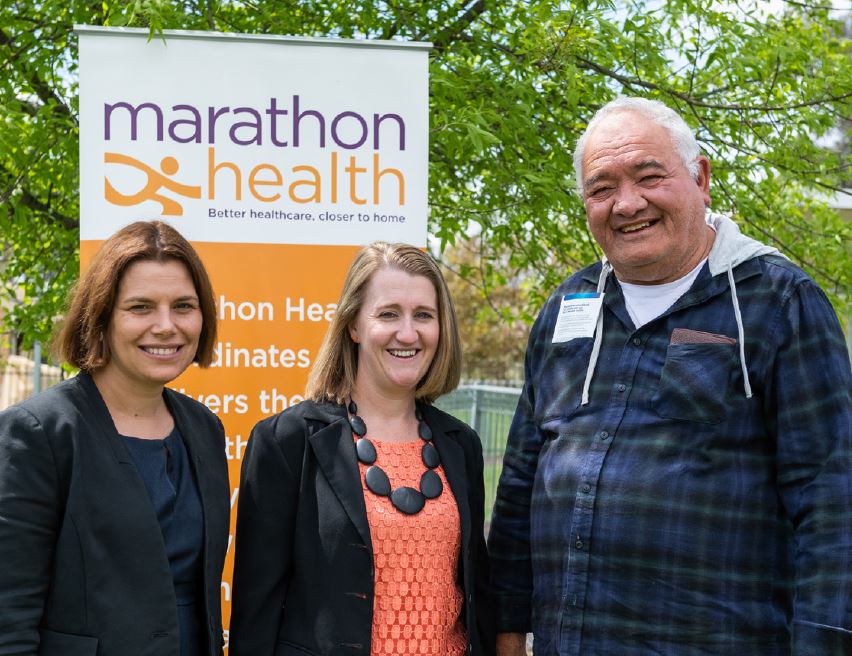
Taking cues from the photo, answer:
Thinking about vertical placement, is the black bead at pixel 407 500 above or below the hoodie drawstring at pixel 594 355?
below

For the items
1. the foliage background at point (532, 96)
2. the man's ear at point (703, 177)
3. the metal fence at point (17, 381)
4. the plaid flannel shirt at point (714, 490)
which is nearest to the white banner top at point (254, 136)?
the foliage background at point (532, 96)

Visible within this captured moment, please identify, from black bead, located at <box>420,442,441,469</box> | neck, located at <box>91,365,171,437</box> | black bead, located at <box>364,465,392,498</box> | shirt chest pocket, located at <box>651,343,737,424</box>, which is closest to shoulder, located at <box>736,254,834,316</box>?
shirt chest pocket, located at <box>651,343,737,424</box>

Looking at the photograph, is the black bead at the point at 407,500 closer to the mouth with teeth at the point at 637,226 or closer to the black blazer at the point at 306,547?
the black blazer at the point at 306,547

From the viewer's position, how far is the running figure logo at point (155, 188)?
3.36 metres

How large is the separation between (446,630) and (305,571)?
16.5 inches

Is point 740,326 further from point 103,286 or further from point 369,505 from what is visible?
point 103,286

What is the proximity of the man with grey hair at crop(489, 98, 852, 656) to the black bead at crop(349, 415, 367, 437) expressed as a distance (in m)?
0.51

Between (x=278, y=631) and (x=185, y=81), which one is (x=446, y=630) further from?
(x=185, y=81)

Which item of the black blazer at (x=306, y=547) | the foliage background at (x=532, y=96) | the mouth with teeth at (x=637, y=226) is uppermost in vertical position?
the foliage background at (x=532, y=96)

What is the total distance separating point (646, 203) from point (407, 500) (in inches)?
39.7

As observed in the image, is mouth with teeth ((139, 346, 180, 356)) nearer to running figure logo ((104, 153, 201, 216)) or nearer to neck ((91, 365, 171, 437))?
neck ((91, 365, 171, 437))

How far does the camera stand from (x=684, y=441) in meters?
2.35

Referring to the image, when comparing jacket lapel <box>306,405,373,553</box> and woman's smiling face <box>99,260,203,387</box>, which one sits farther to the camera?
jacket lapel <box>306,405,373,553</box>

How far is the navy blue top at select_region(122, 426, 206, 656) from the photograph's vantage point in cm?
231
